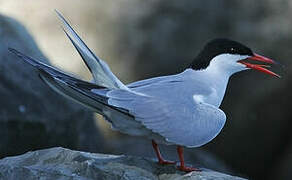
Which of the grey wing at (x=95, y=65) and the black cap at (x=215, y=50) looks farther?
the black cap at (x=215, y=50)

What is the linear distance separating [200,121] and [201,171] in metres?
0.37

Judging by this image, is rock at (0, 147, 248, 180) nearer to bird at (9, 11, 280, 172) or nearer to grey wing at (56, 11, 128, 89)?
bird at (9, 11, 280, 172)

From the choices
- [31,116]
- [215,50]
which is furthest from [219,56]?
[31,116]

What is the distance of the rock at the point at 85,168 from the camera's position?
468 cm

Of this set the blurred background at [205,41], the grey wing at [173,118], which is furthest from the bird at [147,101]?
the blurred background at [205,41]

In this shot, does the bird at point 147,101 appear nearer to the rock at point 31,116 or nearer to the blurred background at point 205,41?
the rock at point 31,116

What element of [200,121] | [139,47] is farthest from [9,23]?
[200,121]

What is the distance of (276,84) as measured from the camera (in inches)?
328

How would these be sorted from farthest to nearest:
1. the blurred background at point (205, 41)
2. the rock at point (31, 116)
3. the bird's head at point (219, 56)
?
the blurred background at point (205, 41)
the rock at point (31, 116)
the bird's head at point (219, 56)

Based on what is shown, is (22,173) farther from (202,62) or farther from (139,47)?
(139,47)

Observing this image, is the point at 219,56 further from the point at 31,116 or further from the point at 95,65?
the point at 31,116

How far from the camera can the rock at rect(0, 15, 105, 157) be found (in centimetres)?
628

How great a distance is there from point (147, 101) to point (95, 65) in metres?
0.38

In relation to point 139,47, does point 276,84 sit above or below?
below
